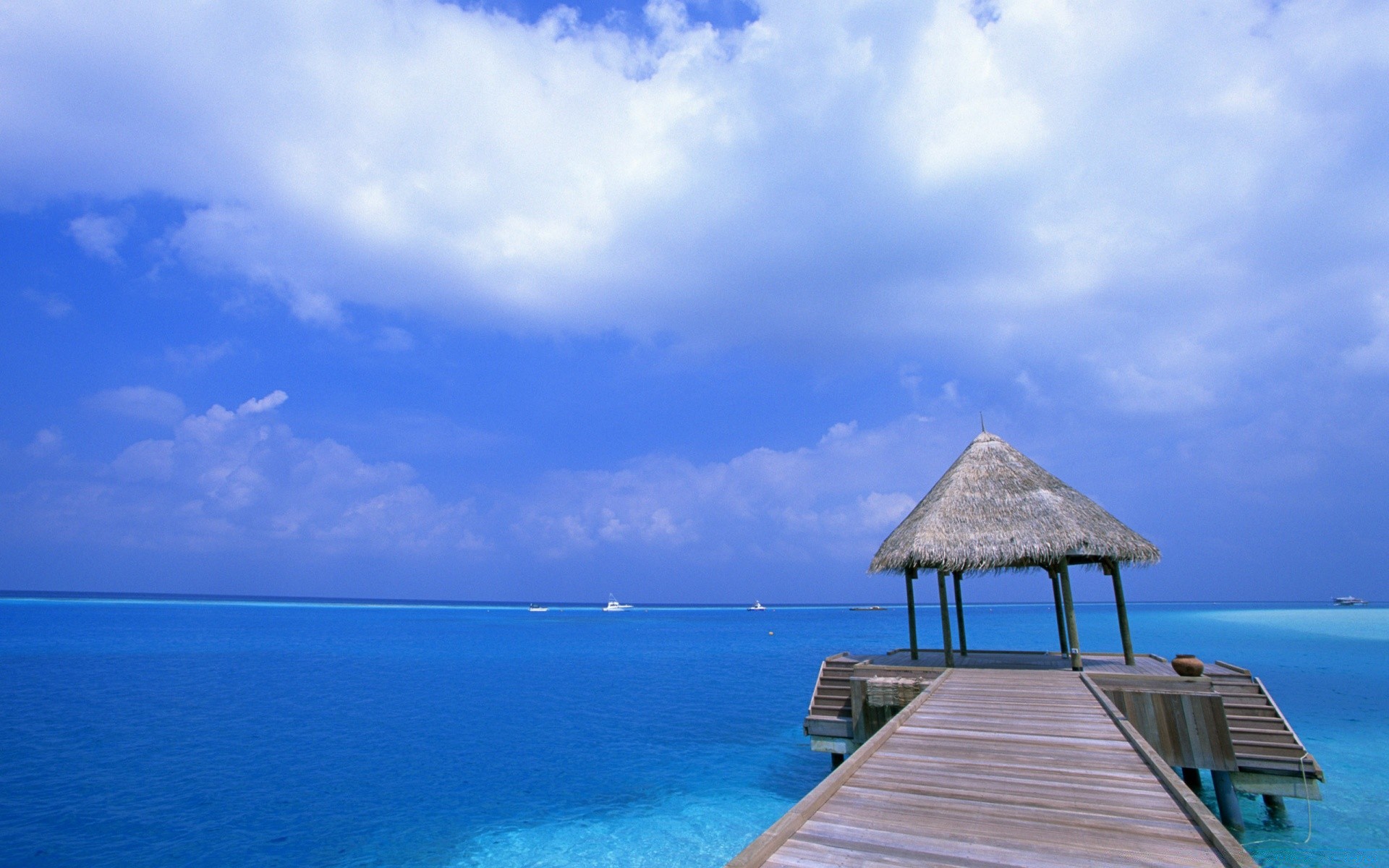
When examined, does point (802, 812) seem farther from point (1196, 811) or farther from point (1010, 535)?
point (1010, 535)

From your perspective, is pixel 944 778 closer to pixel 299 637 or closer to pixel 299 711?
pixel 299 711

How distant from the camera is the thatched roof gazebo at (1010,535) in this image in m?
11.5

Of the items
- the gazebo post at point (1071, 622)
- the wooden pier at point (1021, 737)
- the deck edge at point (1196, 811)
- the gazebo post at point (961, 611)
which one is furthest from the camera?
the gazebo post at point (961, 611)

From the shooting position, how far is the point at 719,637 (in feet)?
177

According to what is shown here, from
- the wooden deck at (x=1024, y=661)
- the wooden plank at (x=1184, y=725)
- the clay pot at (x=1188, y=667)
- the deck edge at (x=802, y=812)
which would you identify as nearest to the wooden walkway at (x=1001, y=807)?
the deck edge at (x=802, y=812)

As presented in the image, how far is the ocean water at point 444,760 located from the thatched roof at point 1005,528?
4.67 m

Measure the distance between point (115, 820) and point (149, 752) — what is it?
16.4 ft

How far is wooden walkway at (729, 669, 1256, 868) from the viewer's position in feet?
11.8

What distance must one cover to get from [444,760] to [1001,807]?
45.3ft

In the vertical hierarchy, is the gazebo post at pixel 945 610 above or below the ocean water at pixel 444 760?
above

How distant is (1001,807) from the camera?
4.42m

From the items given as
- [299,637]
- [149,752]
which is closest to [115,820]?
[149,752]

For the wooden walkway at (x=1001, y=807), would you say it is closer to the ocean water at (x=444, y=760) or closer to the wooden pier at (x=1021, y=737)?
the wooden pier at (x=1021, y=737)

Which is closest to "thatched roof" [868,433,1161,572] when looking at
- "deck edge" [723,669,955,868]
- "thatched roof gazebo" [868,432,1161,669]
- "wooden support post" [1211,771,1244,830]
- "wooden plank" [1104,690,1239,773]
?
"thatched roof gazebo" [868,432,1161,669]
